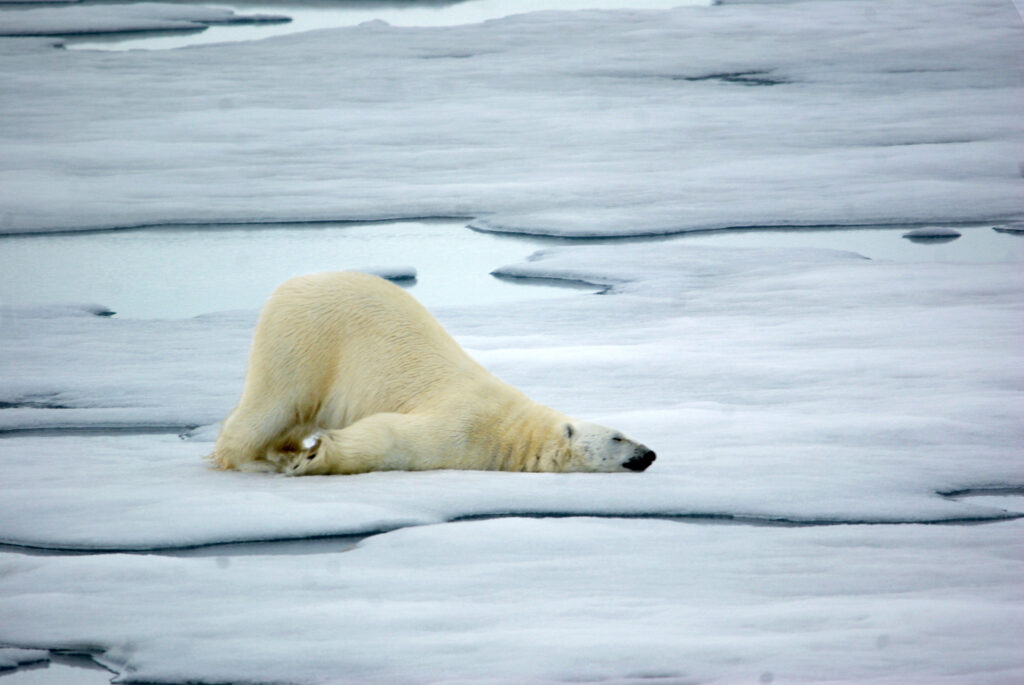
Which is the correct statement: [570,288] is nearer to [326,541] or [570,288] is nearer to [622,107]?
[326,541]

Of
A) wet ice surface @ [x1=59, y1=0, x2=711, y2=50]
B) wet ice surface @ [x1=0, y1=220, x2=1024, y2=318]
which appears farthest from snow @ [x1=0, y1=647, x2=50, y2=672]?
wet ice surface @ [x1=59, y1=0, x2=711, y2=50]

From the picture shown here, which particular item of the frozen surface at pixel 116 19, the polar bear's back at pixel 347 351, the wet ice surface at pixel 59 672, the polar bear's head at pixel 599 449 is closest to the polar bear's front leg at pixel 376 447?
the polar bear's back at pixel 347 351

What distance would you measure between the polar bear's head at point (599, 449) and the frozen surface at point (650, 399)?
5 centimetres

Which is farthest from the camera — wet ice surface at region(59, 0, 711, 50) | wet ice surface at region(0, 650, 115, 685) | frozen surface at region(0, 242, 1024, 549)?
wet ice surface at region(59, 0, 711, 50)

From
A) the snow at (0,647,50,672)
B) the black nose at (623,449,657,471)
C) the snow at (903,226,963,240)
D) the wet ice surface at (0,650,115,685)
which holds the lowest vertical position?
the wet ice surface at (0,650,115,685)

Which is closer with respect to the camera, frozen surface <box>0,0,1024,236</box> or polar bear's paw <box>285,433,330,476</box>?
polar bear's paw <box>285,433,330,476</box>

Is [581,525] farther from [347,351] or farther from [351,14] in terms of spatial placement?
[351,14]

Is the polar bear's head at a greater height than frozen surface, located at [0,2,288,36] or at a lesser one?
lesser

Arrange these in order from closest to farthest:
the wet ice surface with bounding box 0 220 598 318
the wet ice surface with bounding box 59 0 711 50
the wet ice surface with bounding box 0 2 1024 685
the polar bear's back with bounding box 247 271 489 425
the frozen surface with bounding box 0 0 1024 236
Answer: the wet ice surface with bounding box 0 2 1024 685 < the polar bear's back with bounding box 247 271 489 425 < the wet ice surface with bounding box 0 220 598 318 < the frozen surface with bounding box 0 0 1024 236 < the wet ice surface with bounding box 59 0 711 50

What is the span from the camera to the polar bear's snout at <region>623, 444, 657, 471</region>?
385 cm

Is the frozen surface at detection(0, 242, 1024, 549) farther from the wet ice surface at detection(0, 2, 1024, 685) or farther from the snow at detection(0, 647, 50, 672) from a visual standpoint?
the snow at detection(0, 647, 50, 672)

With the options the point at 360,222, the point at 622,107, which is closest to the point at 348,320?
the point at 360,222

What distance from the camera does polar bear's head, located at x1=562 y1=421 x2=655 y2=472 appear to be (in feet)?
12.8

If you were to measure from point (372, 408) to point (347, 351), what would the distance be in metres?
0.19
